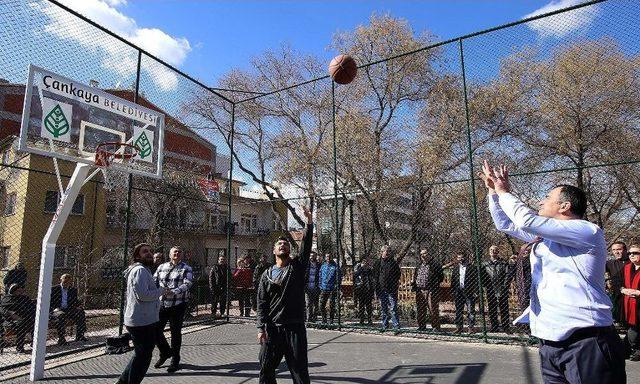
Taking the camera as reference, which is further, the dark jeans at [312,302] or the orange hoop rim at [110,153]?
the dark jeans at [312,302]

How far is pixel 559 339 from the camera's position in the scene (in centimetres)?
253

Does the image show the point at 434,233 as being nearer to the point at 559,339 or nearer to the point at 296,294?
the point at 296,294

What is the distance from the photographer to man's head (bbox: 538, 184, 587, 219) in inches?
106

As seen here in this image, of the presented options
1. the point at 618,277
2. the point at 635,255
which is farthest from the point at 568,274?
the point at 618,277

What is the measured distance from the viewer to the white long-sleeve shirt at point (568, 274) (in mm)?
2484

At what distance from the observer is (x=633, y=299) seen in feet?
21.4

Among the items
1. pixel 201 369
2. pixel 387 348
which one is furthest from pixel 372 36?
pixel 201 369

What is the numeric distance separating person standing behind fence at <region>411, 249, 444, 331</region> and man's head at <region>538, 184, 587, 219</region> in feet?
22.1

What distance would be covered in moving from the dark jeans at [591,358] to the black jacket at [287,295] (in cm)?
234

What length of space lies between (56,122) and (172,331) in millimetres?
3450

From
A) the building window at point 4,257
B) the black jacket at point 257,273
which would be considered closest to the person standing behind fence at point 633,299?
the black jacket at point 257,273

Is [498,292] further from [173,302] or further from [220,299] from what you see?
[220,299]

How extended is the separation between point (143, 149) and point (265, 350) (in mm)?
5022

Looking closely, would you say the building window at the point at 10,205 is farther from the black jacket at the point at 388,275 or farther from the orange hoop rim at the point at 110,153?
the black jacket at the point at 388,275
